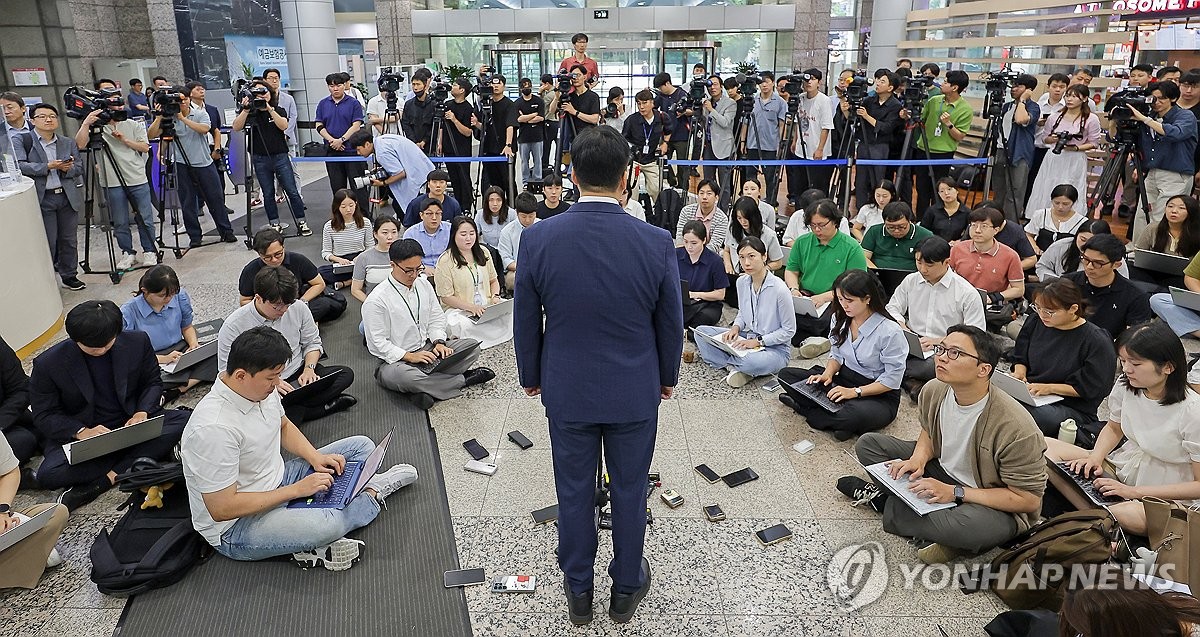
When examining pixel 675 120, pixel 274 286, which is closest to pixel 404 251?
pixel 274 286

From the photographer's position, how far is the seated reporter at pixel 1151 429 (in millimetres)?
2584

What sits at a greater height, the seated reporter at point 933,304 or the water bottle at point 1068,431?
the seated reporter at point 933,304

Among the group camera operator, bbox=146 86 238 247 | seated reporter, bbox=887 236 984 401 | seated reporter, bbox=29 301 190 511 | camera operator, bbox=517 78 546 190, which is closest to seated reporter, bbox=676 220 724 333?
seated reporter, bbox=887 236 984 401

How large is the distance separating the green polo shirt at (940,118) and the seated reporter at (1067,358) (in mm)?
4034

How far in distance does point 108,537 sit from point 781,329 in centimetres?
331

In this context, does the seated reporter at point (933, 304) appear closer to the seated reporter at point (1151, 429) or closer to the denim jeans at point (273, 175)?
the seated reporter at point (1151, 429)

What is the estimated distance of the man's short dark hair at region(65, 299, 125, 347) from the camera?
10.3 ft

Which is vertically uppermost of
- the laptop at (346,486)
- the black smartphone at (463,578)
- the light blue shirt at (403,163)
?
the light blue shirt at (403,163)

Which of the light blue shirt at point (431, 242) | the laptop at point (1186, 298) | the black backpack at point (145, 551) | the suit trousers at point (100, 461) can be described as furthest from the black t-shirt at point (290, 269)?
the laptop at point (1186, 298)

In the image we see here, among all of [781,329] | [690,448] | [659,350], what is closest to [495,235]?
[781,329]

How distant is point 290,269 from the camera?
486 cm

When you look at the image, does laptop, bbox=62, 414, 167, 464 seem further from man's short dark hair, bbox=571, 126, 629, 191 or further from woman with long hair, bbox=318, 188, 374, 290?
woman with long hair, bbox=318, 188, 374, 290

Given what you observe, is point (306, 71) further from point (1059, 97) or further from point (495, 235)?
point (1059, 97)

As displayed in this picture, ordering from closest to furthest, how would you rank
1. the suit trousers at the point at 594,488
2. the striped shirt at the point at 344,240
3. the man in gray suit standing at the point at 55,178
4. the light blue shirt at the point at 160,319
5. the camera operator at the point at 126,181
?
the suit trousers at the point at 594,488 → the light blue shirt at the point at 160,319 → the man in gray suit standing at the point at 55,178 → the striped shirt at the point at 344,240 → the camera operator at the point at 126,181
